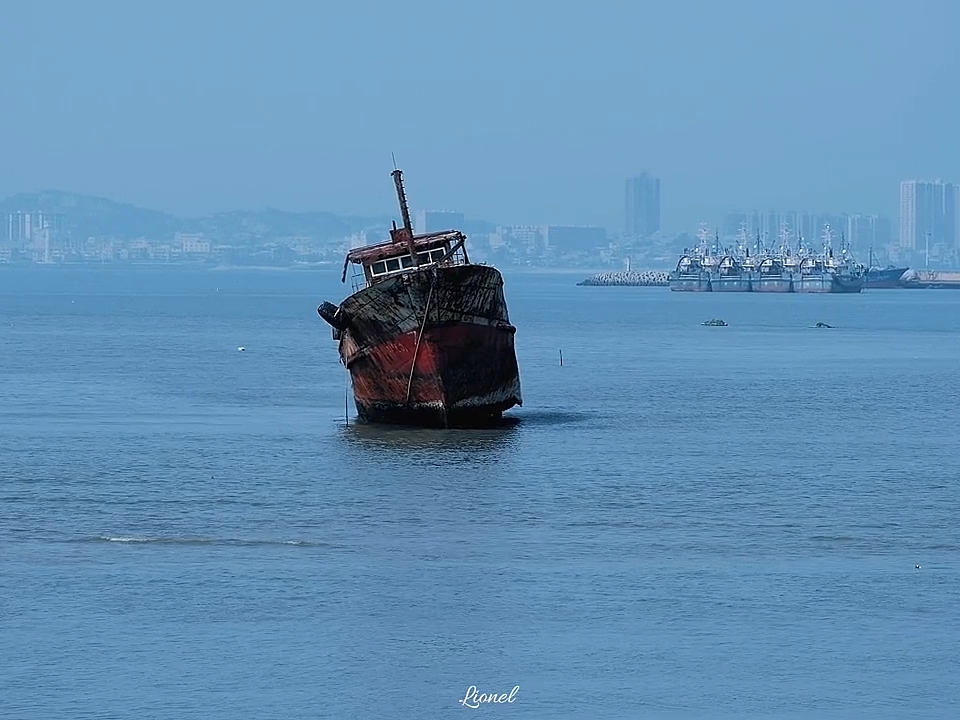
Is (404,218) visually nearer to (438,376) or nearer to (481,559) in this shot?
(438,376)

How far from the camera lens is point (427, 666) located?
26.1 metres

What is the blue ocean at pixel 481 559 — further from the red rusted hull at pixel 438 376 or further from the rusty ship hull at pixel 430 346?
the rusty ship hull at pixel 430 346

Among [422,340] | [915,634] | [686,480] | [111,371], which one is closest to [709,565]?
[915,634]

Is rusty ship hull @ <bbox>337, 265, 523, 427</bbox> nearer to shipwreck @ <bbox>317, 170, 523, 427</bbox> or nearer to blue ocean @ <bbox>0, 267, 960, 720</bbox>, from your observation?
shipwreck @ <bbox>317, 170, 523, 427</bbox>

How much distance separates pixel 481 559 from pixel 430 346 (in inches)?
786

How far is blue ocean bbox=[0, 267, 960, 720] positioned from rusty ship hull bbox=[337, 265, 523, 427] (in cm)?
136

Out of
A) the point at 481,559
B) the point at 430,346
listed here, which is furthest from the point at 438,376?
the point at 481,559

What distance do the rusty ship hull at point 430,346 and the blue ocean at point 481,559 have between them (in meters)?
1.36

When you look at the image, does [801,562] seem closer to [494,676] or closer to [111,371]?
[494,676]

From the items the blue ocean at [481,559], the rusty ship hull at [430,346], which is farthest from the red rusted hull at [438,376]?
the blue ocean at [481,559]

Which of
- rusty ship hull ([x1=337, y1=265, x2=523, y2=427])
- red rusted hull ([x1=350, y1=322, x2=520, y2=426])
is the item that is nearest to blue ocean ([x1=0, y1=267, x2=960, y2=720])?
red rusted hull ([x1=350, y1=322, x2=520, y2=426])

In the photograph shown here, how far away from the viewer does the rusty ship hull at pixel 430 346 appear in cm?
5388

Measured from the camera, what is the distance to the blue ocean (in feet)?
82.0

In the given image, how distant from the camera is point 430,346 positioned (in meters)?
53.9
